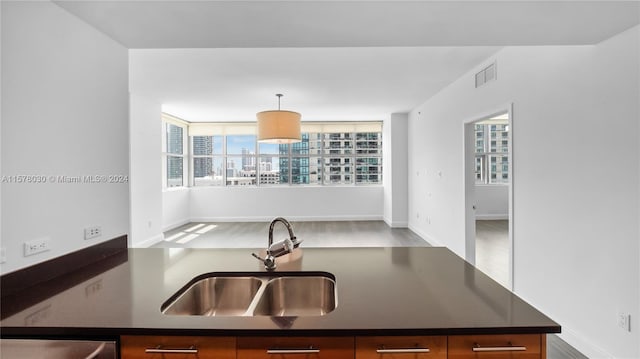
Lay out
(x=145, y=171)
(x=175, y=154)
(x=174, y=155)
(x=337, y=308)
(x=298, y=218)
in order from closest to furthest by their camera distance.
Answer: (x=337, y=308) → (x=145, y=171) → (x=174, y=155) → (x=175, y=154) → (x=298, y=218)

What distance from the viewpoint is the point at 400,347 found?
1.02 meters

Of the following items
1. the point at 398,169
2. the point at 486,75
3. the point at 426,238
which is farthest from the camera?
the point at 398,169

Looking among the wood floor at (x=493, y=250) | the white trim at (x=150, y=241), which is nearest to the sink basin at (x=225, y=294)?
the wood floor at (x=493, y=250)

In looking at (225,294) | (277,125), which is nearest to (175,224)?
(277,125)

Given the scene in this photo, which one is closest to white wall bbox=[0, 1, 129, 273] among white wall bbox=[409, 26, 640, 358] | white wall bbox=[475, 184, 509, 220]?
white wall bbox=[409, 26, 640, 358]

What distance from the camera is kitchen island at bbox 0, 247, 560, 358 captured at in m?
1.00

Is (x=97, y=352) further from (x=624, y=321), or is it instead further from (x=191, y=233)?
(x=191, y=233)

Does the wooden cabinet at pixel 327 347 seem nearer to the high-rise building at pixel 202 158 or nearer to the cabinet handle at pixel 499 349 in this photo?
the cabinet handle at pixel 499 349

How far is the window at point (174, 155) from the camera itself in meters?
7.33

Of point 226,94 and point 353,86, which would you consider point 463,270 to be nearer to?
point 353,86

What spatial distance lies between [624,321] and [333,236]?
15.5 ft

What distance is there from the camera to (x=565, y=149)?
2557 millimetres

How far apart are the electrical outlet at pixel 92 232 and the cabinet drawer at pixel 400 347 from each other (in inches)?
67.3

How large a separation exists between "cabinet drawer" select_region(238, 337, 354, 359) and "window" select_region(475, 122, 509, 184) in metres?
8.68
